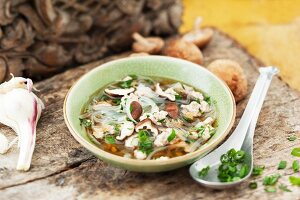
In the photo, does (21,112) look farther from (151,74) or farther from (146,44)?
(146,44)

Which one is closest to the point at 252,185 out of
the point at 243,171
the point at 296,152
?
the point at 243,171

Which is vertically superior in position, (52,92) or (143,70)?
(143,70)

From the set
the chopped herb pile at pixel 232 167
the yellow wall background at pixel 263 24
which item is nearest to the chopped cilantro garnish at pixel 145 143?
the chopped herb pile at pixel 232 167

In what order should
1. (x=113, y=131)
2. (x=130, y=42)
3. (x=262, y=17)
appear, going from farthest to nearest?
(x=262, y=17), (x=130, y=42), (x=113, y=131)

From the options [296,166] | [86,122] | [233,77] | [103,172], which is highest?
[233,77]

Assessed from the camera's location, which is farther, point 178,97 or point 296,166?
point 178,97

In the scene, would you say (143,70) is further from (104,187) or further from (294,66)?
(294,66)

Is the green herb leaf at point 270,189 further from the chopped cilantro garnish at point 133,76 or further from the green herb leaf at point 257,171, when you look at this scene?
the chopped cilantro garnish at point 133,76

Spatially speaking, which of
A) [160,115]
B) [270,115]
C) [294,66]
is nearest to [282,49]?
[294,66]
